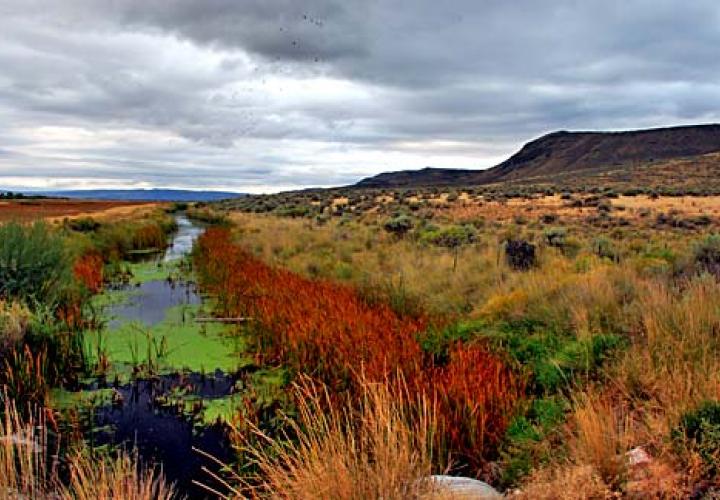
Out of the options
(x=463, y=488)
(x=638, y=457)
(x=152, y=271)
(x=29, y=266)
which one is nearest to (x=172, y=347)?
(x=29, y=266)

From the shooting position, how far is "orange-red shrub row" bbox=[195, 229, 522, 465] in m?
5.70

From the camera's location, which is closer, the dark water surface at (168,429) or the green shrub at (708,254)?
the dark water surface at (168,429)

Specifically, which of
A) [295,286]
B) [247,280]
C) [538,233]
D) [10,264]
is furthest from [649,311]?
[538,233]

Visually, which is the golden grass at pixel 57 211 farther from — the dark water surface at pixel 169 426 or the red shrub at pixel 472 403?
the red shrub at pixel 472 403

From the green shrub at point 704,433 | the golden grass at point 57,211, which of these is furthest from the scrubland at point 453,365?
the golden grass at point 57,211

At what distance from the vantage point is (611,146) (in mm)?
104562

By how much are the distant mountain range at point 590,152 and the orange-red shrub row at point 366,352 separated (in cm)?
7047

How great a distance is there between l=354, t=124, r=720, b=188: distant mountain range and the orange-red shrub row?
70473mm

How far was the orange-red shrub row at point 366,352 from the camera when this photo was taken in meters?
5.70

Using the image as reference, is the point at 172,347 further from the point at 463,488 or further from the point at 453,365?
the point at 463,488

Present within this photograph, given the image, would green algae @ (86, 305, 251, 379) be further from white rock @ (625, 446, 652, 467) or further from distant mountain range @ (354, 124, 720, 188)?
distant mountain range @ (354, 124, 720, 188)

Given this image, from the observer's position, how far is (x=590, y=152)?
106 metres

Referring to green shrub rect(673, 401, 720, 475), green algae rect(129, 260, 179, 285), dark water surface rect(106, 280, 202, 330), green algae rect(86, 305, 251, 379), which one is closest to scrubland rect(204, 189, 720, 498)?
green shrub rect(673, 401, 720, 475)

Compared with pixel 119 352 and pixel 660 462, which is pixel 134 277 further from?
pixel 660 462
